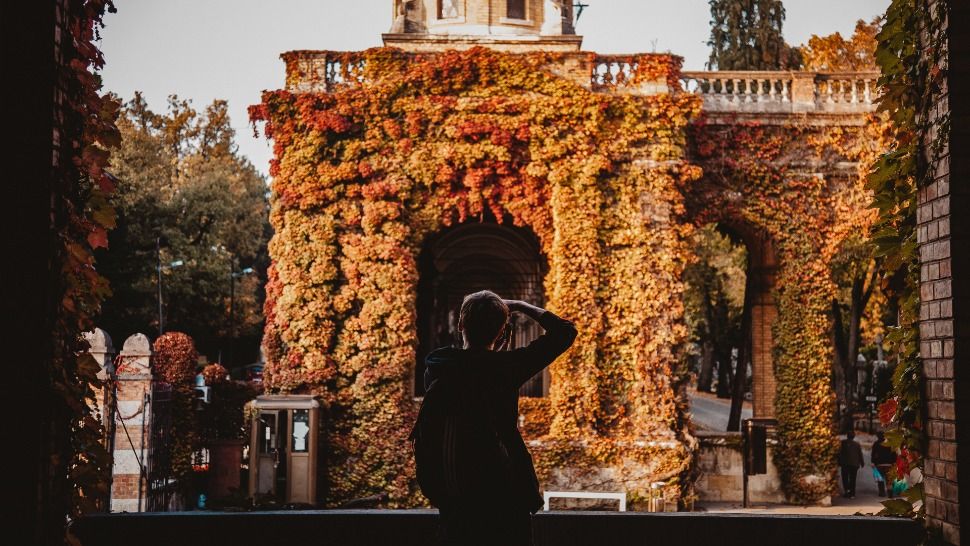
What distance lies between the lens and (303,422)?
18.6 m

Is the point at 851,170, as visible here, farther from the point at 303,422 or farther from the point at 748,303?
the point at 303,422

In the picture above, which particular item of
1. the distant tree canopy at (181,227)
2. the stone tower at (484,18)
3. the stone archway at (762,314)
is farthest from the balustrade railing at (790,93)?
the distant tree canopy at (181,227)

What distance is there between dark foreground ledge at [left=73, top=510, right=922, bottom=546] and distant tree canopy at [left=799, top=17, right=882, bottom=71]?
35.7 meters

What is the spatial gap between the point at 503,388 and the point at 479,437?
0.24m

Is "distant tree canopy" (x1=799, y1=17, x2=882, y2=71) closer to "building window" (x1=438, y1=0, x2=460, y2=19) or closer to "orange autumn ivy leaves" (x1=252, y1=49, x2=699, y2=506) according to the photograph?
"building window" (x1=438, y1=0, x2=460, y2=19)

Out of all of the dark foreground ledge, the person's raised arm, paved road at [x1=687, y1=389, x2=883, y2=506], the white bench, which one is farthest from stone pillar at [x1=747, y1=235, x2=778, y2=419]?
the person's raised arm

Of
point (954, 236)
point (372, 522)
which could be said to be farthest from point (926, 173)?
point (372, 522)

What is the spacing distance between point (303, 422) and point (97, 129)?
46.5 ft

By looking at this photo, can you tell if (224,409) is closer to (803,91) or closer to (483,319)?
(803,91)

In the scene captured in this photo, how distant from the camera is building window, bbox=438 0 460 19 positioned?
2598 centimetres

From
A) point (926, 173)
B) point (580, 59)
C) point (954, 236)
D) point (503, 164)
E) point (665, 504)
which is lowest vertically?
point (665, 504)

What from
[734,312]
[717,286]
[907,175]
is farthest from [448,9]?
[907,175]

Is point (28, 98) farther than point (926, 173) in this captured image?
No

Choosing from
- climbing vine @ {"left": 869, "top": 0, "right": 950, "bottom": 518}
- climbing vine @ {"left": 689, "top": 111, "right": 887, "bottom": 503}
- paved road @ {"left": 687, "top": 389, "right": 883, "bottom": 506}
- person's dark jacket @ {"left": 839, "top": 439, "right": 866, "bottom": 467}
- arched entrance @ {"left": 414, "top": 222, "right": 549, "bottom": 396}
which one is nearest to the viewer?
climbing vine @ {"left": 869, "top": 0, "right": 950, "bottom": 518}
